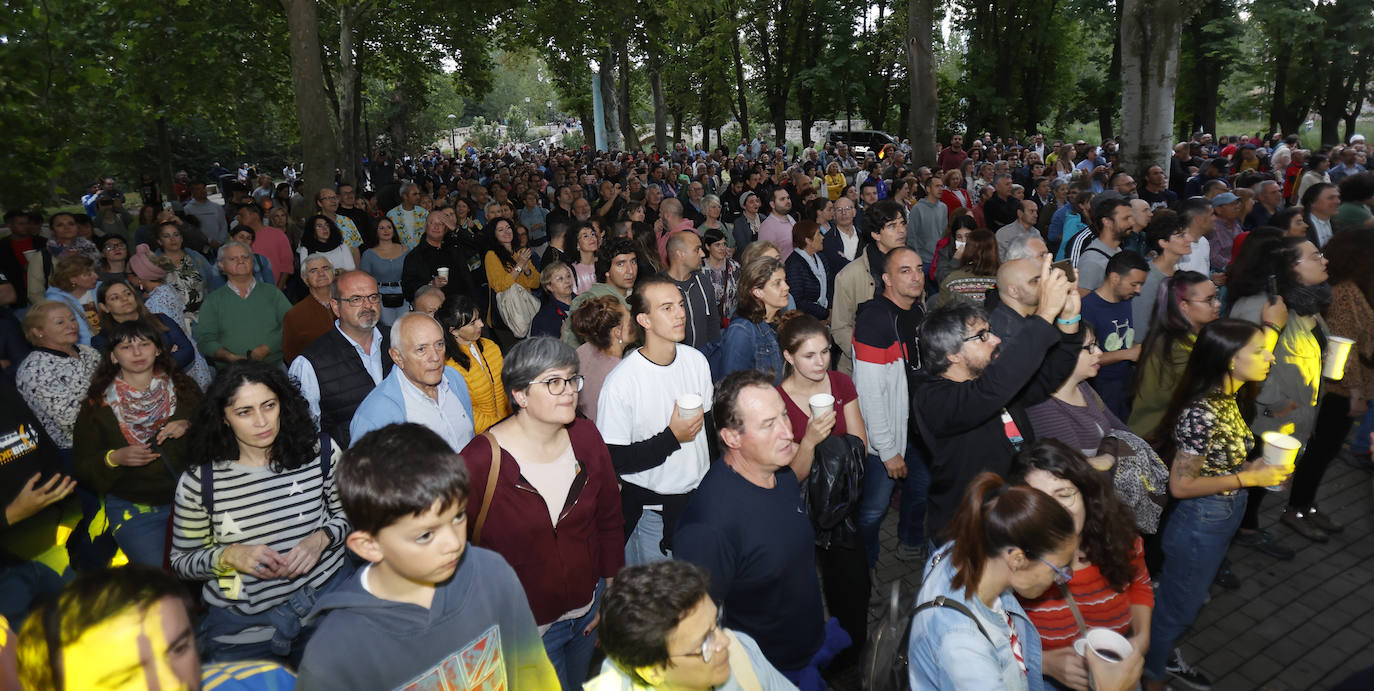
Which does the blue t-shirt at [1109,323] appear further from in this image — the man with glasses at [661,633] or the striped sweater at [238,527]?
the striped sweater at [238,527]

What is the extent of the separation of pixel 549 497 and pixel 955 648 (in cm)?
156

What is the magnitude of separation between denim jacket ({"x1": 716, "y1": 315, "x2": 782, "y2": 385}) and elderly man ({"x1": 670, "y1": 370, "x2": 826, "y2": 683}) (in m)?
1.67

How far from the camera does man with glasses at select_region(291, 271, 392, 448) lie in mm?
4277

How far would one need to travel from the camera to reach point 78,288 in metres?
5.72

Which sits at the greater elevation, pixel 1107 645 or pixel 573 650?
pixel 1107 645

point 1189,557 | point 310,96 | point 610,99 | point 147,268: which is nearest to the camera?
point 1189,557

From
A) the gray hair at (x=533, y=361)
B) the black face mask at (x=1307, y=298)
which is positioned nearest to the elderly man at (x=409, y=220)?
the gray hair at (x=533, y=361)

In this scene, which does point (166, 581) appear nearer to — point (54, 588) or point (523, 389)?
point (523, 389)

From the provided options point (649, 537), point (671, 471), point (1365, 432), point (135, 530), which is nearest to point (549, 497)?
point (671, 471)

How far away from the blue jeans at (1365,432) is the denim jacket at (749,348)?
13.6 feet

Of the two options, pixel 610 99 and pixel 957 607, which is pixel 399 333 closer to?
pixel 957 607

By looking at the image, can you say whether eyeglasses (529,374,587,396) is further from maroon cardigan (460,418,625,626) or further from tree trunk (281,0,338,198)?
tree trunk (281,0,338,198)

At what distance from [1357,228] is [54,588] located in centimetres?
761

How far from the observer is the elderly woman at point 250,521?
3.02 metres
